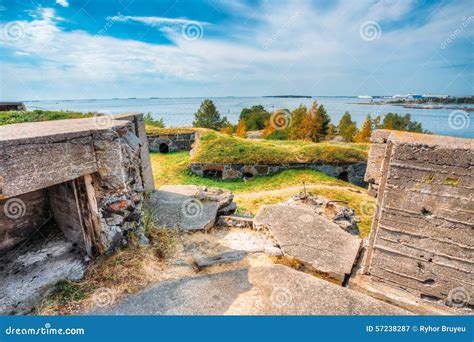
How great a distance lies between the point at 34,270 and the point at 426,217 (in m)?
5.82

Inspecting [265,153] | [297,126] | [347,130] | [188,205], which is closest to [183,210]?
[188,205]

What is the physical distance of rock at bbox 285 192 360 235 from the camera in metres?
8.24

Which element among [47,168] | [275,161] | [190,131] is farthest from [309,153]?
[47,168]

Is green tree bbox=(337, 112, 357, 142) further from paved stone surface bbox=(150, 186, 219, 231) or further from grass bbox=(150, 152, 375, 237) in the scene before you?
paved stone surface bbox=(150, 186, 219, 231)

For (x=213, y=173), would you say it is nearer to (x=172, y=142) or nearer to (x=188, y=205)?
(x=172, y=142)

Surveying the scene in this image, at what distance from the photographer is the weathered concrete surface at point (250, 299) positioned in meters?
3.38

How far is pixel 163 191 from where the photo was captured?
780 centimetres

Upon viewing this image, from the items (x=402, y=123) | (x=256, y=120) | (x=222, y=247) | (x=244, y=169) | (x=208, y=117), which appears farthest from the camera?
(x=256, y=120)

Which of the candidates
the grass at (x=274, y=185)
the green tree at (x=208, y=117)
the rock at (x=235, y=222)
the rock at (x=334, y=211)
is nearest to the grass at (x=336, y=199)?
the grass at (x=274, y=185)

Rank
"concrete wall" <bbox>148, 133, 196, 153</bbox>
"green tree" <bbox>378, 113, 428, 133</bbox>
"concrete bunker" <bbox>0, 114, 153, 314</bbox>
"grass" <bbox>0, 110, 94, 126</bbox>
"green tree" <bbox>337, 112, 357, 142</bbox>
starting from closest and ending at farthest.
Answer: "concrete bunker" <bbox>0, 114, 153, 314</bbox>
"grass" <bbox>0, 110, 94, 126</bbox>
"concrete wall" <bbox>148, 133, 196, 153</bbox>
"green tree" <bbox>337, 112, 357, 142</bbox>
"green tree" <bbox>378, 113, 428, 133</bbox>

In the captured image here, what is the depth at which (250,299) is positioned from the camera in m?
3.59

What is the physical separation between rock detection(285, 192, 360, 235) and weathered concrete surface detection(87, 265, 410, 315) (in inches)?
187

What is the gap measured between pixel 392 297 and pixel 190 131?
16.7 meters

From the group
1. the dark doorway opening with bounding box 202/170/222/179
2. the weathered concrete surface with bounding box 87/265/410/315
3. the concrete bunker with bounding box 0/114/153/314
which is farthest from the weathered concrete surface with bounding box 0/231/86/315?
the dark doorway opening with bounding box 202/170/222/179
